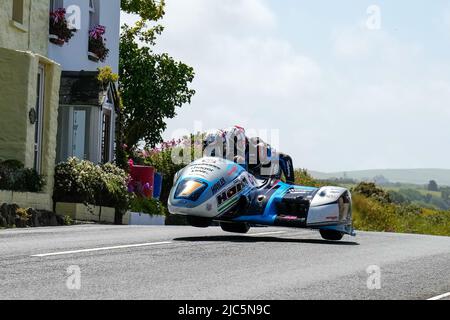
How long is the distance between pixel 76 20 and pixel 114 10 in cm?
399

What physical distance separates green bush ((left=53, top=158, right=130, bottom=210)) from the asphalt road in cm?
590

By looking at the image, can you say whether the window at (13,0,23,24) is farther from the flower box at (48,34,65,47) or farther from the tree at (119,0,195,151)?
the tree at (119,0,195,151)

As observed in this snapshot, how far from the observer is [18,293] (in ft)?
27.0

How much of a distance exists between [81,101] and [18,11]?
338cm

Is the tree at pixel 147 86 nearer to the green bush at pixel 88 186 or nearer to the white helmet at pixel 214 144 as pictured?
the green bush at pixel 88 186

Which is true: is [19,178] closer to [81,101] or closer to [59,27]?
[81,101]

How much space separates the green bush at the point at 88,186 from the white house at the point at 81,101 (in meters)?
2.56

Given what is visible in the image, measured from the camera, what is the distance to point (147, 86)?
3703 cm

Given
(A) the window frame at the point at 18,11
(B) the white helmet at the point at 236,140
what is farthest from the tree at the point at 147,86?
(B) the white helmet at the point at 236,140

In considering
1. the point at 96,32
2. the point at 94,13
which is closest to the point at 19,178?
the point at 96,32

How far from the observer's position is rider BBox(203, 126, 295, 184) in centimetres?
1445

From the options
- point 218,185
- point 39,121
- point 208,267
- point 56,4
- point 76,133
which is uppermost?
point 56,4
